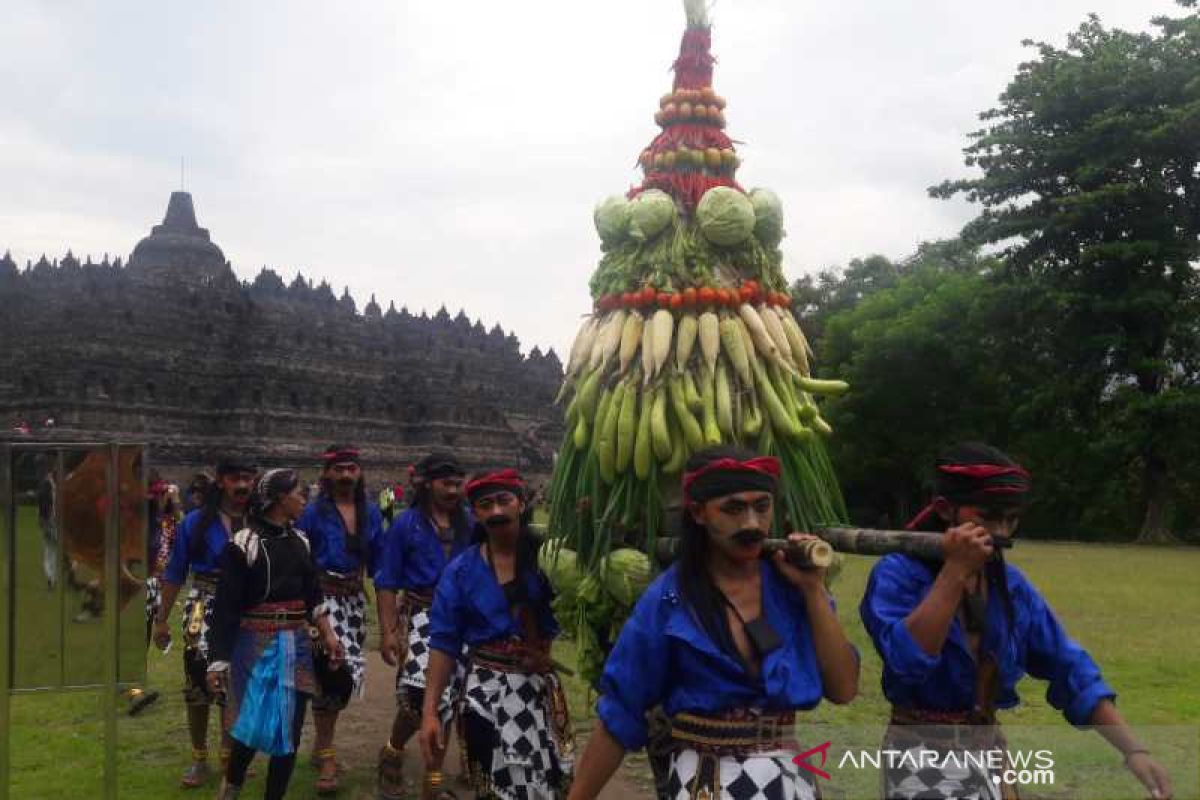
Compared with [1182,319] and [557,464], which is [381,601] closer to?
[557,464]

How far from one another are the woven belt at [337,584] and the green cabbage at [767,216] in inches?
137

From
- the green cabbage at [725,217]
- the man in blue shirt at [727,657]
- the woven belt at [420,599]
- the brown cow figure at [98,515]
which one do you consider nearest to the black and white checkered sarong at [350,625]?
the woven belt at [420,599]

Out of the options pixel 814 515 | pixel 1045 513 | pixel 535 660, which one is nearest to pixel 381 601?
pixel 535 660

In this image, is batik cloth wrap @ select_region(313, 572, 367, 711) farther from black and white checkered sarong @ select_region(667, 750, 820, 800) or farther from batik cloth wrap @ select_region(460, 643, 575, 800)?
black and white checkered sarong @ select_region(667, 750, 820, 800)

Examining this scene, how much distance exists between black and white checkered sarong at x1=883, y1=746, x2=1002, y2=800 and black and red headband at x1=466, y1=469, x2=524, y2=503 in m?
2.02

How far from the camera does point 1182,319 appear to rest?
24.7 metres

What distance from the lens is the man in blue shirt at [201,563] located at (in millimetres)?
6316

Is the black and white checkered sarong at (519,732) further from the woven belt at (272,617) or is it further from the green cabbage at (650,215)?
the green cabbage at (650,215)

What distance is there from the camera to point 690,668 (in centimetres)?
265

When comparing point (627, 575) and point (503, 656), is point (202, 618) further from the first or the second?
point (627, 575)

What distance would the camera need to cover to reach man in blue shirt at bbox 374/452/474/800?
576 centimetres

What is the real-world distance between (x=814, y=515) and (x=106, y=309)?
37031 mm

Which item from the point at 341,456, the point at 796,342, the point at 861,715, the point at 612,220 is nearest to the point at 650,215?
the point at 612,220

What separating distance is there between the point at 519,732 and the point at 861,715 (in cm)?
393
